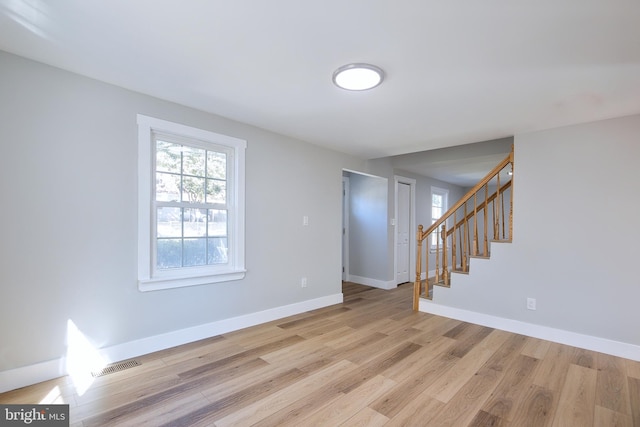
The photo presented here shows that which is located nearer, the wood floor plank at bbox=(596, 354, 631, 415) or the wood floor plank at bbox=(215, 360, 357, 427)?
the wood floor plank at bbox=(215, 360, 357, 427)

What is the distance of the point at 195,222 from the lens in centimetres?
291

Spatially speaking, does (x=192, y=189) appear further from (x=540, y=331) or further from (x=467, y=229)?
(x=540, y=331)

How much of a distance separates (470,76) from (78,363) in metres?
3.59

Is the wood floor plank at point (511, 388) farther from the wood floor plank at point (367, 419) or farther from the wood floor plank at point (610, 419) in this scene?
the wood floor plank at point (367, 419)

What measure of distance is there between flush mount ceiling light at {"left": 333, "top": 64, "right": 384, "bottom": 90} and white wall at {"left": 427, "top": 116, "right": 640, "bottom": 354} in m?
2.19

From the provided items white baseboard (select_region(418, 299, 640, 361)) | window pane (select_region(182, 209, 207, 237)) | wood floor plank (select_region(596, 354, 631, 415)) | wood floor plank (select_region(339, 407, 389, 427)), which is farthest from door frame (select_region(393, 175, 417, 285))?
wood floor plank (select_region(339, 407, 389, 427))

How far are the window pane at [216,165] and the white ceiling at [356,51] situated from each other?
466mm

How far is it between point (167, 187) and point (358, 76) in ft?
6.35

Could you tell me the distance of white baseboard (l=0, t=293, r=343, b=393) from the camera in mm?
2012

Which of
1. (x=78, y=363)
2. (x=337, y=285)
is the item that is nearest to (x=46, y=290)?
(x=78, y=363)

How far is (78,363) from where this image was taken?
2.22 meters

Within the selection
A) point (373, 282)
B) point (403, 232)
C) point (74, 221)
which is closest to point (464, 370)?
point (373, 282)

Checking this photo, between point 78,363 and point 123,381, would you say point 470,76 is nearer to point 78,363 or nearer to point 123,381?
point 123,381

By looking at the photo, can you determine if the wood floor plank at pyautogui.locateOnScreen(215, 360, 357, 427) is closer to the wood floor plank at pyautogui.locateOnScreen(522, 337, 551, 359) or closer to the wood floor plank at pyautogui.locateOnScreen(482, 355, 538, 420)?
the wood floor plank at pyautogui.locateOnScreen(482, 355, 538, 420)
